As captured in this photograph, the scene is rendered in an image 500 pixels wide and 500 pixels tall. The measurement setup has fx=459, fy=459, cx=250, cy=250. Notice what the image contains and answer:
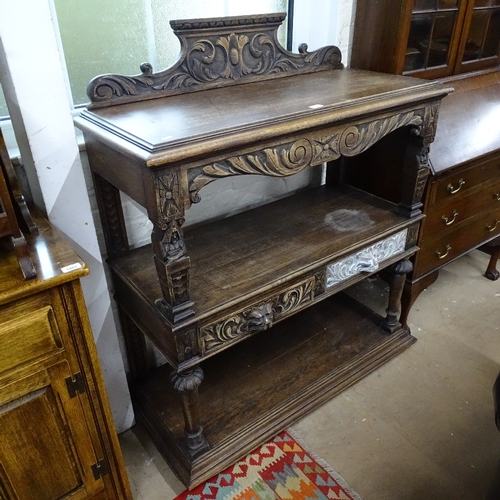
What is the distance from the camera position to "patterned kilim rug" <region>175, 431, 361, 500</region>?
4.91ft

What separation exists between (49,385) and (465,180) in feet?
5.59

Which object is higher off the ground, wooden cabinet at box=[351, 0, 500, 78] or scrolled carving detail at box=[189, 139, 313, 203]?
wooden cabinet at box=[351, 0, 500, 78]

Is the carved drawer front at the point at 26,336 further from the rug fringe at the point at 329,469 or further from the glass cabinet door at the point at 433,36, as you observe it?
the glass cabinet door at the point at 433,36

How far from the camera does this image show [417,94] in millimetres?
1439

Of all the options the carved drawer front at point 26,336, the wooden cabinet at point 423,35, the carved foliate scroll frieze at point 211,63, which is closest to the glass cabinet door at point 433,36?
the wooden cabinet at point 423,35

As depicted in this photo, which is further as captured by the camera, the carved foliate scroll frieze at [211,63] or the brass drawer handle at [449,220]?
the brass drawer handle at [449,220]

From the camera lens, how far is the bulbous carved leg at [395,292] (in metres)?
1.84

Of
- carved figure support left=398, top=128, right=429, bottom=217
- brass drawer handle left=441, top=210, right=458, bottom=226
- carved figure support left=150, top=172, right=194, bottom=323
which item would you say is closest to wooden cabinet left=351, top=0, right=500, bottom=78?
carved figure support left=398, top=128, right=429, bottom=217

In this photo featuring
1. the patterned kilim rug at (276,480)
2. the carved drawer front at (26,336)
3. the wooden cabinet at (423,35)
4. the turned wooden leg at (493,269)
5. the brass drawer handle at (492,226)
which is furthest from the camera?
the turned wooden leg at (493,269)

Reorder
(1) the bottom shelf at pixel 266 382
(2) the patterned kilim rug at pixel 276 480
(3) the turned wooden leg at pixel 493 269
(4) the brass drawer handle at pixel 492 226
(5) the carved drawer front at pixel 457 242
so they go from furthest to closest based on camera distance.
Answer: (3) the turned wooden leg at pixel 493 269, (4) the brass drawer handle at pixel 492 226, (5) the carved drawer front at pixel 457 242, (1) the bottom shelf at pixel 266 382, (2) the patterned kilim rug at pixel 276 480

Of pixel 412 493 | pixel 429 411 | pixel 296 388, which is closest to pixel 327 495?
pixel 412 493

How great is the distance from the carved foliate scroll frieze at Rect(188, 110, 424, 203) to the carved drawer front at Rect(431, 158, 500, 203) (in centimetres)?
45

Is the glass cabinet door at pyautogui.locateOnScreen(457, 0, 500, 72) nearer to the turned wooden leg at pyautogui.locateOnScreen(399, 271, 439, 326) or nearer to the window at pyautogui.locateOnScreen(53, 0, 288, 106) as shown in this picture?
the turned wooden leg at pyautogui.locateOnScreen(399, 271, 439, 326)

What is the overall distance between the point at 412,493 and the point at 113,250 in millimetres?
1270
